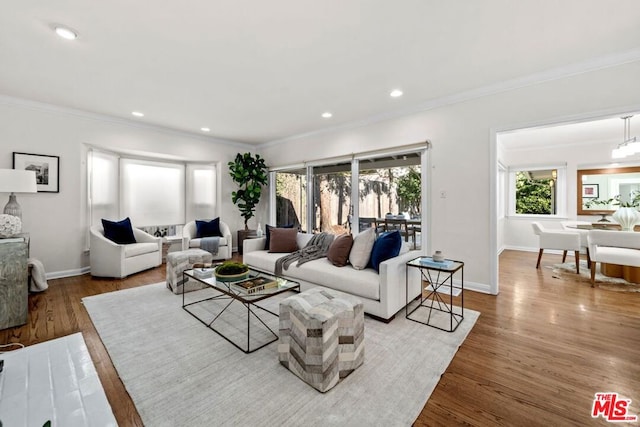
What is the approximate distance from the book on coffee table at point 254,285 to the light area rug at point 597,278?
14.7 feet

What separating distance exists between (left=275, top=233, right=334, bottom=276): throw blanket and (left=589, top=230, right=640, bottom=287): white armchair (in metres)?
3.63

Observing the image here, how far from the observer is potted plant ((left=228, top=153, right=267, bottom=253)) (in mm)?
5989

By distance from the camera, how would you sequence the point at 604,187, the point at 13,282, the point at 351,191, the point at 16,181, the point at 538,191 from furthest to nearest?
the point at 538,191 < the point at 604,187 < the point at 351,191 < the point at 16,181 < the point at 13,282

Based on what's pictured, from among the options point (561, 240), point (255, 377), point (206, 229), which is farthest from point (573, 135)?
point (206, 229)

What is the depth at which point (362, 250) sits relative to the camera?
3027 millimetres

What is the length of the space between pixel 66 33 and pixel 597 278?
7.06 m

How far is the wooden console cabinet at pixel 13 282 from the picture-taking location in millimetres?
2449

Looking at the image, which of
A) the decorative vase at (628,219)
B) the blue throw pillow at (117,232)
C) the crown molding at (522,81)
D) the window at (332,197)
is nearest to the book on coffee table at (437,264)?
the crown molding at (522,81)

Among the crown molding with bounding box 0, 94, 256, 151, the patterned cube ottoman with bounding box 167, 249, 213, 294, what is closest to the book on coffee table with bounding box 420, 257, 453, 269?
the patterned cube ottoman with bounding box 167, 249, 213, 294

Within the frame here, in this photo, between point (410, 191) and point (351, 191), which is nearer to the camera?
point (410, 191)

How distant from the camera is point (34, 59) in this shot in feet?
8.93

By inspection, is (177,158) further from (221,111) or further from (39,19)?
(39,19)

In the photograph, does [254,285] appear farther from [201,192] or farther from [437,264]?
[201,192]

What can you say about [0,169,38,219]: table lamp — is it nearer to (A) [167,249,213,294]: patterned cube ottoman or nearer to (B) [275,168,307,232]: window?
(A) [167,249,213,294]: patterned cube ottoman
